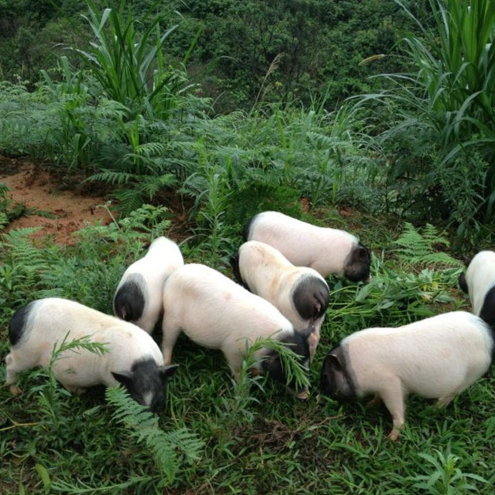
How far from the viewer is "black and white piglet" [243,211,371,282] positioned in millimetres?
4152

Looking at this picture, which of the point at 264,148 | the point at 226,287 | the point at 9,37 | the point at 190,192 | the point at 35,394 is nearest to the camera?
the point at 35,394

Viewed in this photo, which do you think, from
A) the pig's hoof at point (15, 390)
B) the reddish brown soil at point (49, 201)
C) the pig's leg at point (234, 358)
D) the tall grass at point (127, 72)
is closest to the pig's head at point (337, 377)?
the pig's leg at point (234, 358)

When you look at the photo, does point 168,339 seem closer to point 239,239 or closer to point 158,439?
point 158,439

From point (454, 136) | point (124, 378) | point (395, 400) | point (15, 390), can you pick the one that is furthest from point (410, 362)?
point (454, 136)

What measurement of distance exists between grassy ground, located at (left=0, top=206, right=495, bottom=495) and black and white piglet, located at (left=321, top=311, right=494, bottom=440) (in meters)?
0.14

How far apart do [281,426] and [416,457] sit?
0.66m

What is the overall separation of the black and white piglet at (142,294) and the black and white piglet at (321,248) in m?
0.88

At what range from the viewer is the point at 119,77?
5.55 meters

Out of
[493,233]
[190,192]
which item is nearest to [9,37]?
[190,192]

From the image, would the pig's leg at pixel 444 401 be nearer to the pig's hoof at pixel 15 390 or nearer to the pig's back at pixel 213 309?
the pig's back at pixel 213 309

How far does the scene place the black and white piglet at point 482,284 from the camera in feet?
11.8

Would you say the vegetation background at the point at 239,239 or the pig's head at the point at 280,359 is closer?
the vegetation background at the point at 239,239

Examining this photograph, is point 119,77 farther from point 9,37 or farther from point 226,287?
point 9,37

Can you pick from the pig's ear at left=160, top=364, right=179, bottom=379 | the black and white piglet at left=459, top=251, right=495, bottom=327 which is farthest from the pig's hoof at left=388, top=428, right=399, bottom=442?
the pig's ear at left=160, top=364, right=179, bottom=379
